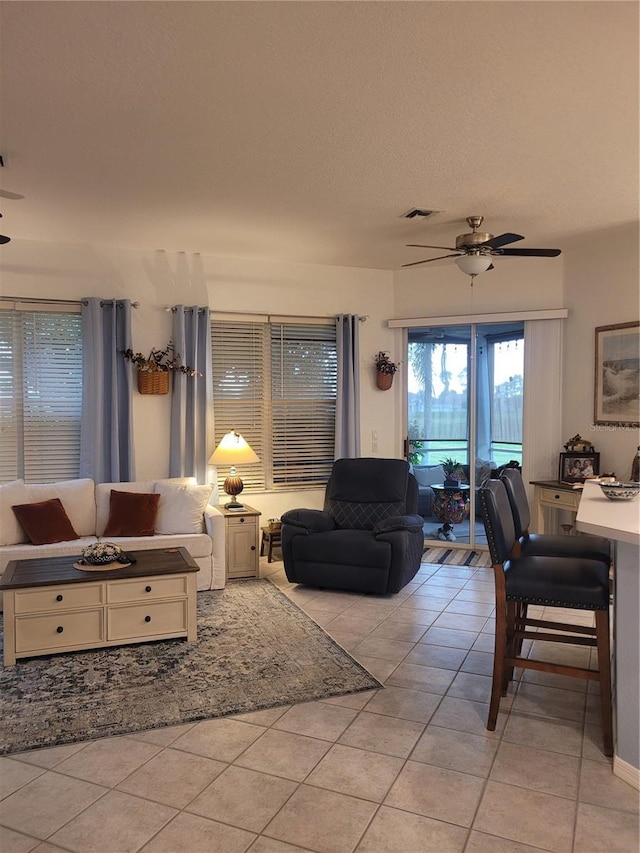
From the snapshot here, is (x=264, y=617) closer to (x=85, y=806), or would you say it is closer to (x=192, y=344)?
(x=85, y=806)

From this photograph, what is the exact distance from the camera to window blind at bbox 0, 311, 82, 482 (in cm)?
548

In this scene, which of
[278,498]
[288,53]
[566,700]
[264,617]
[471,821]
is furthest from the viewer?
[278,498]

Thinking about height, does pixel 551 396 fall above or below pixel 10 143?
below

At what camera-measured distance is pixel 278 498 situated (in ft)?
21.1

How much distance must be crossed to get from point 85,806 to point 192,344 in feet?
13.5

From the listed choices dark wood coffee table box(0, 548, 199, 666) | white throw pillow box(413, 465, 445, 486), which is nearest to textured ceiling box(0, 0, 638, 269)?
dark wood coffee table box(0, 548, 199, 666)

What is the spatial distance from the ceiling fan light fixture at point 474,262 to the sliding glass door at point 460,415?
5.58 feet

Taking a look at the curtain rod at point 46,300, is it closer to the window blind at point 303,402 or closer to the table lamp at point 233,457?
the table lamp at point 233,457

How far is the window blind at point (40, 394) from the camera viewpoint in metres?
5.48

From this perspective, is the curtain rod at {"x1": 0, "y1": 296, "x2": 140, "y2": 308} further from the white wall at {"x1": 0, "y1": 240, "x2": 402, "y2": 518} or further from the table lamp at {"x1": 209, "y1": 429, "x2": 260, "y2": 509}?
the table lamp at {"x1": 209, "y1": 429, "x2": 260, "y2": 509}

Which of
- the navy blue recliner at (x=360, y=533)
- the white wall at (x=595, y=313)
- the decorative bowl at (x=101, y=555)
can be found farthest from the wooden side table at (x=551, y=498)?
the decorative bowl at (x=101, y=555)

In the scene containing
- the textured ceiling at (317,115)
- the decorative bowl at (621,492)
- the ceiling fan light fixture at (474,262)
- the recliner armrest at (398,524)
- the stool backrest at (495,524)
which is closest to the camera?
the textured ceiling at (317,115)

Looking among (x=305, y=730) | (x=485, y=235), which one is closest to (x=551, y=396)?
(x=485, y=235)

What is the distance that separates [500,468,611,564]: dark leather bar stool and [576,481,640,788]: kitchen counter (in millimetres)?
905
